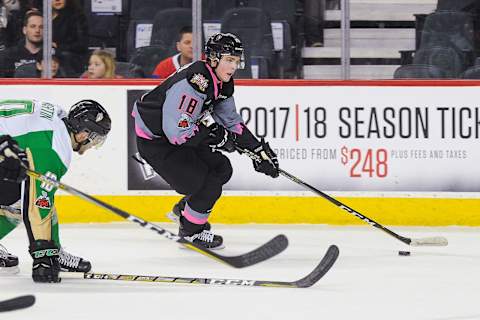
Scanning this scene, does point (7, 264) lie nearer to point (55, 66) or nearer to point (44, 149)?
point (44, 149)

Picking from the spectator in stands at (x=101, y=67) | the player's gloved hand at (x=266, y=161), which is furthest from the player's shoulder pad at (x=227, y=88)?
the spectator in stands at (x=101, y=67)

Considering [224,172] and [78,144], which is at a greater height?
[78,144]

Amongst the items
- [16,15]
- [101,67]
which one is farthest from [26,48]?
[101,67]

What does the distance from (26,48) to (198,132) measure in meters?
1.82

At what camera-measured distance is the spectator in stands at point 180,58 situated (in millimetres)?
6398

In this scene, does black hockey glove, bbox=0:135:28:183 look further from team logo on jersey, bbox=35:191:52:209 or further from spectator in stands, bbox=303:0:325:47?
spectator in stands, bbox=303:0:325:47

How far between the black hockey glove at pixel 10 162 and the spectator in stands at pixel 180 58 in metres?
2.62

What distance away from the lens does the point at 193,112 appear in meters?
4.91

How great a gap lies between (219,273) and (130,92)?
79.9 inches

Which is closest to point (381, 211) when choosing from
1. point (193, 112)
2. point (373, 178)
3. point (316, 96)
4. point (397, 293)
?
point (373, 178)

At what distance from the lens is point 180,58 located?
642cm

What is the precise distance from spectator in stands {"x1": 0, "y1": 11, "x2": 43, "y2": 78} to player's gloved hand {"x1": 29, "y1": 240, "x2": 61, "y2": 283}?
2.39m

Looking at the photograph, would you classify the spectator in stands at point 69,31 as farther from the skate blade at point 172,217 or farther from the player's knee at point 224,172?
the player's knee at point 224,172

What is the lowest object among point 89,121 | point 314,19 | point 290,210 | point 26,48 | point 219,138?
point 290,210
